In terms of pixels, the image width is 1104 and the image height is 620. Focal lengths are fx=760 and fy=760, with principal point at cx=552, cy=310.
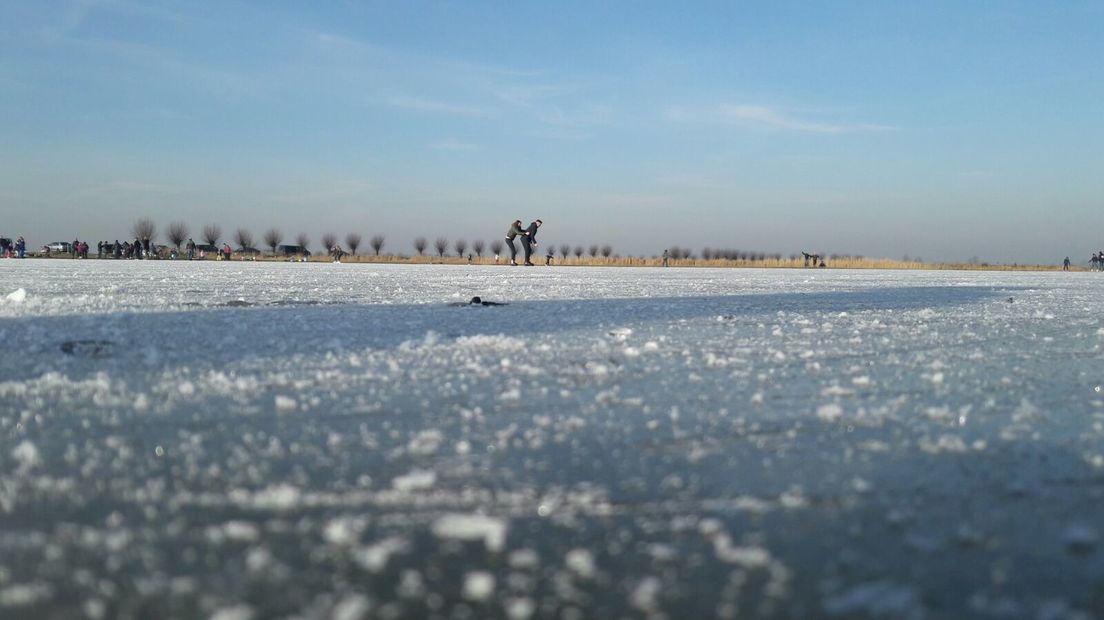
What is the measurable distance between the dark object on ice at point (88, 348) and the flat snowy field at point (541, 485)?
3 centimetres

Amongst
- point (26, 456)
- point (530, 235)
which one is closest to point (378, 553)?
point (26, 456)

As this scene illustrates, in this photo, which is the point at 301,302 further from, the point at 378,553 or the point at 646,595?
the point at 646,595

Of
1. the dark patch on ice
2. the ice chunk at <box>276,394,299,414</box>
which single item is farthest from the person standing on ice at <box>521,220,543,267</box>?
the ice chunk at <box>276,394,299,414</box>

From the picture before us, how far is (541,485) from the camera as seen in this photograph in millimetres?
1719

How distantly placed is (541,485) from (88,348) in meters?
3.17

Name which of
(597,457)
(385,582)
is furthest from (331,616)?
(597,457)

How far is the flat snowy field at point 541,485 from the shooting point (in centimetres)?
119

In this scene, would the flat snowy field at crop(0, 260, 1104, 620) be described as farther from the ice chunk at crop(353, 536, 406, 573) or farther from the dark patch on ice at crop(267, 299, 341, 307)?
the dark patch on ice at crop(267, 299, 341, 307)

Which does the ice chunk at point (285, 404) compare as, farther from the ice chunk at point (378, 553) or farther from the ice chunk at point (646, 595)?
the ice chunk at point (646, 595)

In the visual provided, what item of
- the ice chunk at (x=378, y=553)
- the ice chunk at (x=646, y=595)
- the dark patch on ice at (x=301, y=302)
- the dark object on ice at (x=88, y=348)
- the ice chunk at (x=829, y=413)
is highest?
the dark patch on ice at (x=301, y=302)

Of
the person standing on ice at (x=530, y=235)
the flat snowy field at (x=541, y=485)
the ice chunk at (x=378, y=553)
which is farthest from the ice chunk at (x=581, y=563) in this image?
the person standing on ice at (x=530, y=235)

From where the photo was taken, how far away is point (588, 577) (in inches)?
48.5

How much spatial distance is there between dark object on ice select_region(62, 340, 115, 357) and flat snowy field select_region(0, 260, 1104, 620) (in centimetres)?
3

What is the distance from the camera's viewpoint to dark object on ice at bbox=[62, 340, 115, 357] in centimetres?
372
